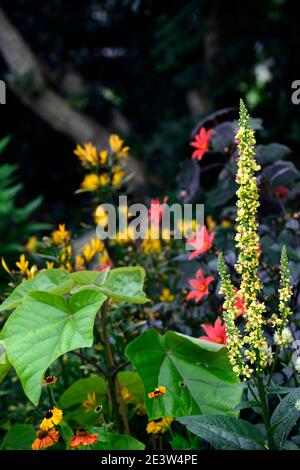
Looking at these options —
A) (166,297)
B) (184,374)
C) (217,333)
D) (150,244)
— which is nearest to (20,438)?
(184,374)

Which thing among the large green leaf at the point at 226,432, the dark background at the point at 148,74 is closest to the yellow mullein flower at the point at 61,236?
the large green leaf at the point at 226,432

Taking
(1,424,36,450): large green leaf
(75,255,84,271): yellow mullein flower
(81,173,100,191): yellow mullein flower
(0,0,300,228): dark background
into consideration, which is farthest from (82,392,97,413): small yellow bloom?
(0,0,300,228): dark background

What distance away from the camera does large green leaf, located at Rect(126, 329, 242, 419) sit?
1.90 meters

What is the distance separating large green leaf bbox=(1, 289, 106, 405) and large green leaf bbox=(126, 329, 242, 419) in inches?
7.0

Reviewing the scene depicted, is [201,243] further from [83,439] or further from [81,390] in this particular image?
[83,439]

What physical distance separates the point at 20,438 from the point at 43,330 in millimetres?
468

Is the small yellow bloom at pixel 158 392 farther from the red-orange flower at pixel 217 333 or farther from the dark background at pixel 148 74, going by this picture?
the dark background at pixel 148 74

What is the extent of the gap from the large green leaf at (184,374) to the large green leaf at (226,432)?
0.17 m

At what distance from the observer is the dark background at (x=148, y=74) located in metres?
5.57

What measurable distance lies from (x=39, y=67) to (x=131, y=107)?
1143 millimetres

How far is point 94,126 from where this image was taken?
639 centimetres

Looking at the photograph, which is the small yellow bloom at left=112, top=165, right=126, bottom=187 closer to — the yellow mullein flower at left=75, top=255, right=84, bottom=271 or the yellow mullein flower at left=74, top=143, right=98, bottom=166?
the yellow mullein flower at left=74, top=143, right=98, bottom=166
